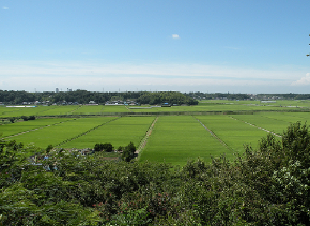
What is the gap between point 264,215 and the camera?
9.71m

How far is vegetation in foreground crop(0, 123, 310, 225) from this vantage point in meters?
4.28

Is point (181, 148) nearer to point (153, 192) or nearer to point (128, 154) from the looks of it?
point (128, 154)

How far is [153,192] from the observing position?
51.2 ft

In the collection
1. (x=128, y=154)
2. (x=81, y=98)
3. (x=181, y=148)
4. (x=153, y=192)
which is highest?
(x=81, y=98)

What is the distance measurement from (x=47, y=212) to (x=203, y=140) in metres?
46.8

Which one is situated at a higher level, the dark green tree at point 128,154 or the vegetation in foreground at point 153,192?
the vegetation in foreground at point 153,192

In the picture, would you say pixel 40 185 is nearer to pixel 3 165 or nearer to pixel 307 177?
pixel 3 165

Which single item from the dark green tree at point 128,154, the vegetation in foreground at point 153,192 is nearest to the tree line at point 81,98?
the dark green tree at point 128,154

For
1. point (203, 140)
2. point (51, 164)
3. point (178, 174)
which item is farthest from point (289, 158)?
point (203, 140)

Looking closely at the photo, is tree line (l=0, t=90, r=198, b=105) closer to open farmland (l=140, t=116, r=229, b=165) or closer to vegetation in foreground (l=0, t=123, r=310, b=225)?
open farmland (l=140, t=116, r=229, b=165)

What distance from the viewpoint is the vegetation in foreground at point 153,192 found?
4281mm

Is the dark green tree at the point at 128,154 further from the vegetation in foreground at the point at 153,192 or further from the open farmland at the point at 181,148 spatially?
the vegetation in foreground at the point at 153,192

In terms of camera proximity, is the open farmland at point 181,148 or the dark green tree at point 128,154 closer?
the dark green tree at point 128,154

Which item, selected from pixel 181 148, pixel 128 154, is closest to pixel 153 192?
pixel 128 154
